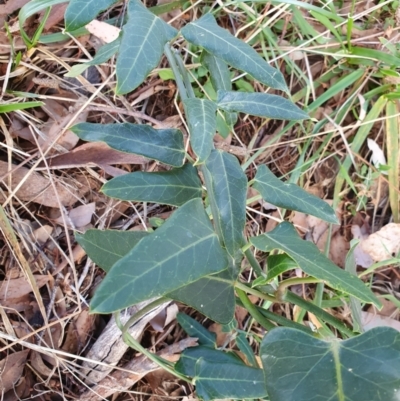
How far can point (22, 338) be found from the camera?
1.00 m

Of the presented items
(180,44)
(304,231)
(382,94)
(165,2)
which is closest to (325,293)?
(304,231)

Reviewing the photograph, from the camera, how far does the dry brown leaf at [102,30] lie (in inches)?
42.1

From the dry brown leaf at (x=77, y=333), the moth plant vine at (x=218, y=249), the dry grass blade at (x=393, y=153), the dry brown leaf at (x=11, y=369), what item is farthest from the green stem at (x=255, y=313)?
the dry grass blade at (x=393, y=153)

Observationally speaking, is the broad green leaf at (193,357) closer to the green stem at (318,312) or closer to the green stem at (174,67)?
the green stem at (318,312)

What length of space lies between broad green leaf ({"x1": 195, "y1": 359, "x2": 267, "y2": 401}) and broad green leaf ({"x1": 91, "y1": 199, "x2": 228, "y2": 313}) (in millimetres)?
260

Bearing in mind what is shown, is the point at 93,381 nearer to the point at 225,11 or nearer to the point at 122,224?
the point at 122,224

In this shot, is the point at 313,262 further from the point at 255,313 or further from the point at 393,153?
the point at 393,153

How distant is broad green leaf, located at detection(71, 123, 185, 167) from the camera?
2.49 feet

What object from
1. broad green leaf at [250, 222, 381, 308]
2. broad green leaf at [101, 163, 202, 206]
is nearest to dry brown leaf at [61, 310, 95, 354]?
broad green leaf at [101, 163, 202, 206]

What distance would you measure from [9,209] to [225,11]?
69 cm

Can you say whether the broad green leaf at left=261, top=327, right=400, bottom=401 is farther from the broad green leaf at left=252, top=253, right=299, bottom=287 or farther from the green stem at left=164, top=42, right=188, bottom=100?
the green stem at left=164, top=42, right=188, bottom=100

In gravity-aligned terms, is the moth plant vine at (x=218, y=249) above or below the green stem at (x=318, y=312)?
above

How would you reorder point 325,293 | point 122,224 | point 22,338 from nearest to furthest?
point 22,338
point 122,224
point 325,293

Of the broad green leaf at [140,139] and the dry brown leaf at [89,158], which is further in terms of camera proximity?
the dry brown leaf at [89,158]
